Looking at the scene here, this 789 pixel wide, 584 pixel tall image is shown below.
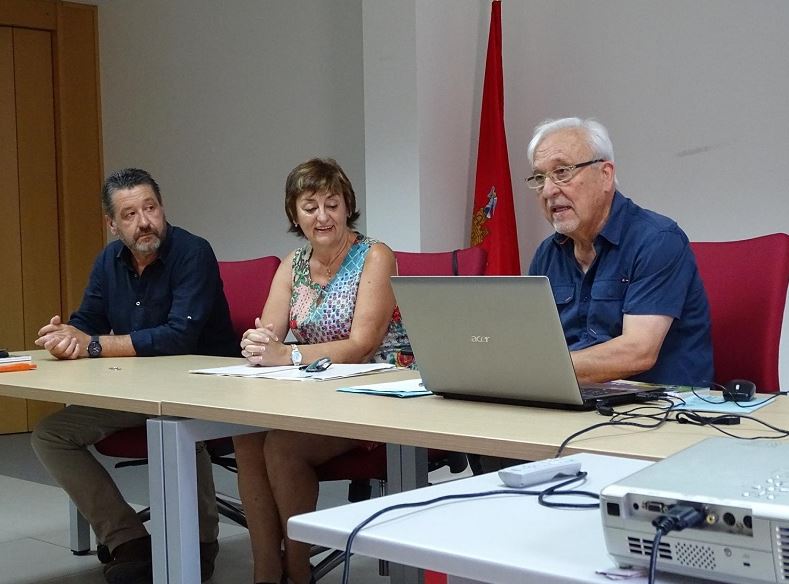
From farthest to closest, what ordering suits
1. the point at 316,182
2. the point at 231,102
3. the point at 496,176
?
the point at 231,102 → the point at 496,176 → the point at 316,182

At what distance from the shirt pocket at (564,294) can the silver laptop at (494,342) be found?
1.58 ft

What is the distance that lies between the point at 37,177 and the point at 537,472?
567 cm

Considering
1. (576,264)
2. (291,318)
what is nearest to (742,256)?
(576,264)

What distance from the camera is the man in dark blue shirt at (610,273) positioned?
2062mm

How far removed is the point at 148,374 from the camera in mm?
2543

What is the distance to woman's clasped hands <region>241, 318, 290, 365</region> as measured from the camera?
2496mm

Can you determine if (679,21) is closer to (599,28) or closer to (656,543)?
(599,28)

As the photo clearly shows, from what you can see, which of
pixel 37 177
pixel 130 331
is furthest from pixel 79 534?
pixel 37 177

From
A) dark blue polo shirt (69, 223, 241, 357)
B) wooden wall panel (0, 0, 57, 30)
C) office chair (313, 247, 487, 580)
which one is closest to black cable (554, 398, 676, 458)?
office chair (313, 247, 487, 580)

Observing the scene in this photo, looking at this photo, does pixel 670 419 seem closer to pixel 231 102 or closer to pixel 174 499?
pixel 174 499

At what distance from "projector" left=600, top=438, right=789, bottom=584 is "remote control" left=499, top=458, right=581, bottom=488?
23cm

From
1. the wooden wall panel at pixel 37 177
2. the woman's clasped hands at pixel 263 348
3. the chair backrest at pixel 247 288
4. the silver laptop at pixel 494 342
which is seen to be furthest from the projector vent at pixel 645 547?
the wooden wall panel at pixel 37 177

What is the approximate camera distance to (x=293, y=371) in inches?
94.5

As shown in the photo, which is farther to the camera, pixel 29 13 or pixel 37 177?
pixel 37 177
